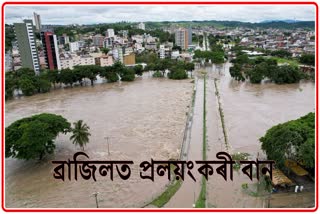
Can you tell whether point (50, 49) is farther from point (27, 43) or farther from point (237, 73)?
point (237, 73)

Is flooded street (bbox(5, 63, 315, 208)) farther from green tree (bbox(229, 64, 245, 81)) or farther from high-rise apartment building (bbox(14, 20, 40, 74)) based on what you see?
high-rise apartment building (bbox(14, 20, 40, 74))

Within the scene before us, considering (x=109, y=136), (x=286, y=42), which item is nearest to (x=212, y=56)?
(x=109, y=136)

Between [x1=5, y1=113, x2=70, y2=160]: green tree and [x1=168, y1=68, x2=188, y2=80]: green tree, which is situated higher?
[x1=5, y1=113, x2=70, y2=160]: green tree

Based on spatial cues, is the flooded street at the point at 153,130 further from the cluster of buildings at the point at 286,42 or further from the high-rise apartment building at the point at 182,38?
the high-rise apartment building at the point at 182,38

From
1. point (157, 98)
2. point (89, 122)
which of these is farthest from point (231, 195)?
point (157, 98)

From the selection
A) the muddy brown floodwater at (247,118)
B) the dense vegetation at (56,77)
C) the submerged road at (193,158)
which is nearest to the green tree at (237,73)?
the muddy brown floodwater at (247,118)

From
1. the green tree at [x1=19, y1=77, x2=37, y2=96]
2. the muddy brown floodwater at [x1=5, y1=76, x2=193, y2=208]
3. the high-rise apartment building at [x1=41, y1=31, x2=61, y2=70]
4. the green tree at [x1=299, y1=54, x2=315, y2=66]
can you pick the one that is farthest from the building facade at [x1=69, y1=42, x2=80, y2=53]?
the green tree at [x1=299, y1=54, x2=315, y2=66]

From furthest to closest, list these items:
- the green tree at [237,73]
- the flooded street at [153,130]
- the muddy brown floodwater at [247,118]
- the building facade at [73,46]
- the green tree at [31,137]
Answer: the building facade at [73,46] → the green tree at [237,73] → the green tree at [31,137] → the flooded street at [153,130] → the muddy brown floodwater at [247,118]
